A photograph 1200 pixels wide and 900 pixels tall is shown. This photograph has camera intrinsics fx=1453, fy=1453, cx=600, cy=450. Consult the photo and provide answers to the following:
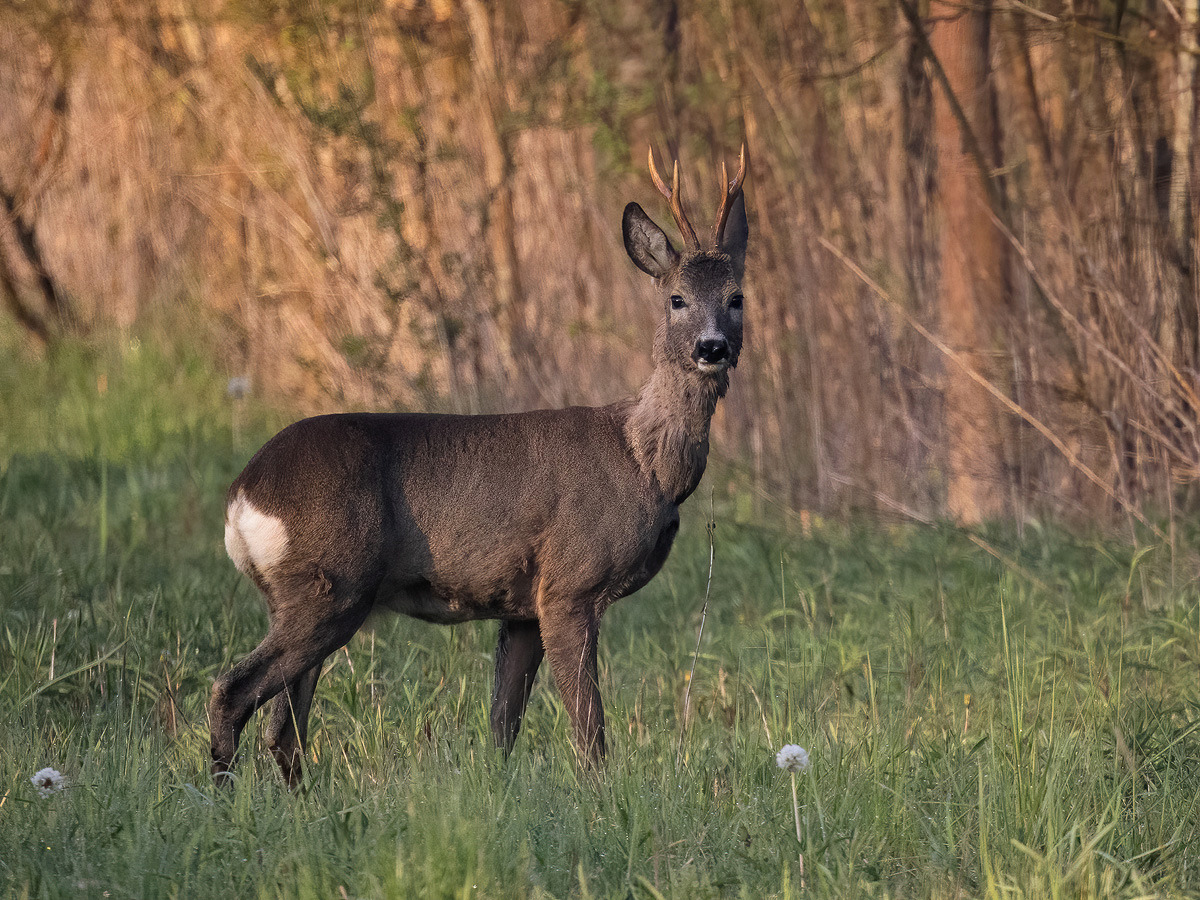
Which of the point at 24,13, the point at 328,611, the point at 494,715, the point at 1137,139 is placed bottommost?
the point at 494,715

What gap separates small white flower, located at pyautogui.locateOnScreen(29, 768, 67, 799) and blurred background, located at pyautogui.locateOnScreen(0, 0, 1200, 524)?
4.25m

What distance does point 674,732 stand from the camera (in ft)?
A: 14.3

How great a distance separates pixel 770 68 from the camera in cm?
822

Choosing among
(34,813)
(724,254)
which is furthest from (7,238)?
(34,813)

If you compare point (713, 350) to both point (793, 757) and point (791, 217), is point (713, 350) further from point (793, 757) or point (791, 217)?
point (791, 217)

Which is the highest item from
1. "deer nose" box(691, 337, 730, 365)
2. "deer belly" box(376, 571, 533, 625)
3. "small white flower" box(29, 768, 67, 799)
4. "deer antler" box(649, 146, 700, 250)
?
"deer antler" box(649, 146, 700, 250)

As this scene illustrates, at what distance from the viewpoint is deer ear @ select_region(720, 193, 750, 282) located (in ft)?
16.0

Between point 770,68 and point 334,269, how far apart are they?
109 inches

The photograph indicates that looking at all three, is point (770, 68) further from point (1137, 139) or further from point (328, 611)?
point (328, 611)

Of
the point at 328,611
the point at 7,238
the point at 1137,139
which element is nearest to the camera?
the point at 328,611

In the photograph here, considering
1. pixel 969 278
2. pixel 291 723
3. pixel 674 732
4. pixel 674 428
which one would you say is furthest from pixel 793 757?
pixel 969 278

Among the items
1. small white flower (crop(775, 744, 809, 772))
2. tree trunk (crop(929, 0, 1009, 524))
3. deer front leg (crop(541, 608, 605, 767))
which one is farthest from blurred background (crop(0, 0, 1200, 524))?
small white flower (crop(775, 744, 809, 772))

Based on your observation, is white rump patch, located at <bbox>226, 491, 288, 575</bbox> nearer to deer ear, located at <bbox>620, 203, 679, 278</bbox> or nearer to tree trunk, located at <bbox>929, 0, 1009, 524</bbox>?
deer ear, located at <bbox>620, 203, 679, 278</bbox>

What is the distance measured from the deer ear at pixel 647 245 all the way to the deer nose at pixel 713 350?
1.52ft
